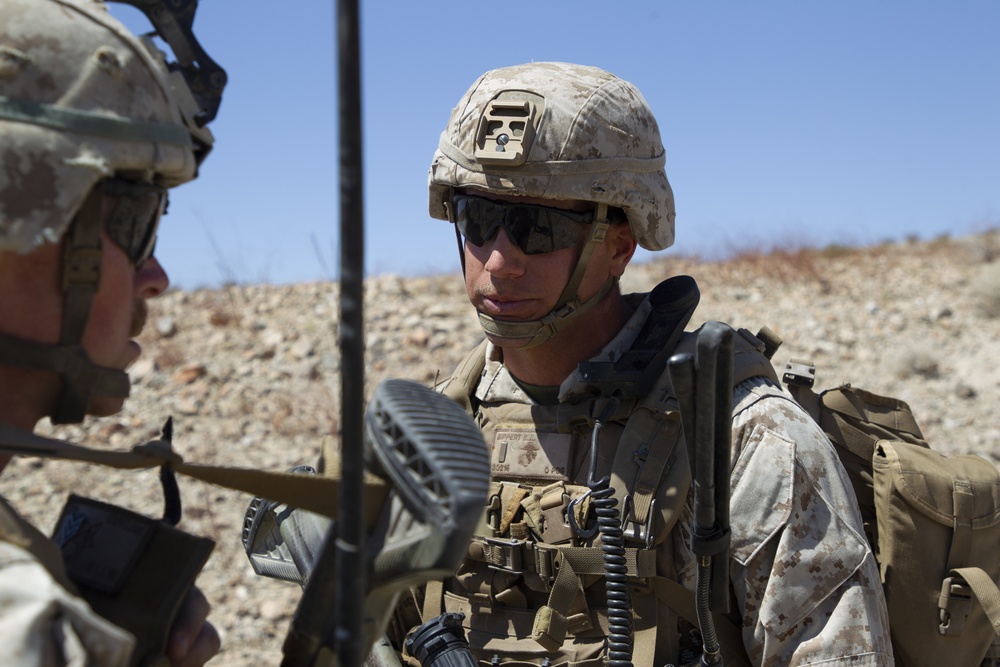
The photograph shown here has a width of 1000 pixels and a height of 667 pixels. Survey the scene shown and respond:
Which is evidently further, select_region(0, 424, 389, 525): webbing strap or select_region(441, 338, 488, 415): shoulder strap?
select_region(441, 338, 488, 415): shoulder strap

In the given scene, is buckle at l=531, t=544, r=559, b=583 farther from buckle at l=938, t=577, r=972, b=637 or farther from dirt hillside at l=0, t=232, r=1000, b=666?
dirt hillside at l=0, t=232, r=1000, b=666

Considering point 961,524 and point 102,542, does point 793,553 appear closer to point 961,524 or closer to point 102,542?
point 961,524

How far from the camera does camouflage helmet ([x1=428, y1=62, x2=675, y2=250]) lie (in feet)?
11.2

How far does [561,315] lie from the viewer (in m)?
3.50

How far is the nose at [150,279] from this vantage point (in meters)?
2.11

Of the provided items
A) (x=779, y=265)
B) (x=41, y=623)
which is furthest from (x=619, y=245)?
(x=779, y=265)

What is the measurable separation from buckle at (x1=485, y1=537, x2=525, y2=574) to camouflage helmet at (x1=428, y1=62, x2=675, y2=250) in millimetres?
1192

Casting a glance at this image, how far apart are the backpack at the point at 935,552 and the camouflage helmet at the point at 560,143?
0.74m

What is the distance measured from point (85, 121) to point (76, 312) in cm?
37

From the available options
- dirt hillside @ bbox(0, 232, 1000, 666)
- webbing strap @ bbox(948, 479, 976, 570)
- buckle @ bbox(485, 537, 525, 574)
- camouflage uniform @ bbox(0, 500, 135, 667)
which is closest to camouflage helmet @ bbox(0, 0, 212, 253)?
camouflage uniform @ bbox(0, 500, 135, 667)

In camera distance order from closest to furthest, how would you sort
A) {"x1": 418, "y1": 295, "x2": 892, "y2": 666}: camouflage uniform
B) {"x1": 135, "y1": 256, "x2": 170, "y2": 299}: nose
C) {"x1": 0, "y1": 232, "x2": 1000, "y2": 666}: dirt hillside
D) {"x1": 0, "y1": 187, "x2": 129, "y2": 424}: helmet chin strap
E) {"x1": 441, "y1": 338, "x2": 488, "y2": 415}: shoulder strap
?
{"x1": 0, "y1": 187, "x2": 129, "y2": 424}: helmet chin strap < {"x1": 135, "y1": 256, "x2": 170, "y2": 299}: nose < {"x1": 418, "y1": 295, "x2": 892, "y2": 666}: camouflage uniform < {"x1": 441, "y1": 338, "x2": 488, "y2": 415}: shoulder strap < {"x1": 0, "y1": 232, "x2": 1000, "y2": 666}: dirt hillside

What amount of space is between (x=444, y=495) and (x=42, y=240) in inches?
34.9

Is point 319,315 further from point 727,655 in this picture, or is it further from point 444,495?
point 444,495

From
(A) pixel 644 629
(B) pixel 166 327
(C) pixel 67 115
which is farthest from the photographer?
(B) pixel 166 327
